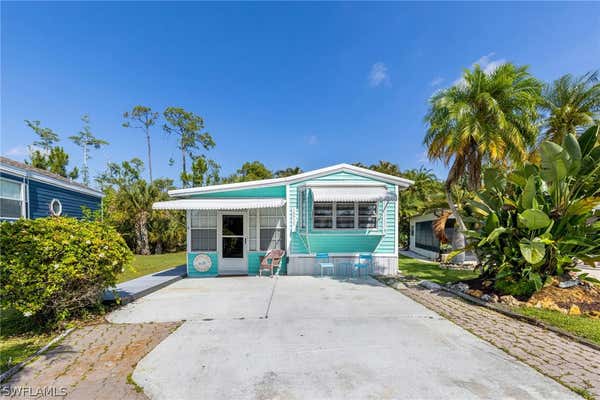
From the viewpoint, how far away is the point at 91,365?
3.89m

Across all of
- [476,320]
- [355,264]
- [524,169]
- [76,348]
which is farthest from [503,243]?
[76,348]

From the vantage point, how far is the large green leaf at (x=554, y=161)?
6250mm

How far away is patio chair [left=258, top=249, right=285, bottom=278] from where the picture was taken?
34.2 ft

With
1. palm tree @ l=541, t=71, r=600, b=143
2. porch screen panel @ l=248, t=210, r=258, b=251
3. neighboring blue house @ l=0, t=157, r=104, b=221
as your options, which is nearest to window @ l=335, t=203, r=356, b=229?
porch screen panel @ l=248, t=210, r=258, b=251

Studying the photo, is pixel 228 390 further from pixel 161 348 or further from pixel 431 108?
pixel 431 108

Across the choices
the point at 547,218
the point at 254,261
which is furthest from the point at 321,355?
the point at 254,261

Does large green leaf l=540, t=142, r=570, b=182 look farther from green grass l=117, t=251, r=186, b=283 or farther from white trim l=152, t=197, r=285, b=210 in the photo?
green grass l=117, t=251, r=186, b=283

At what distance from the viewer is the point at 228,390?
3299mm

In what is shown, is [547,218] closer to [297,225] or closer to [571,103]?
[297,225]

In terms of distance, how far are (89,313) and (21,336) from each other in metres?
1.09

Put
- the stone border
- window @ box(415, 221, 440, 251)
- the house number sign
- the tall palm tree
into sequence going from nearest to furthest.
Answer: the stone border → the tall palm tree → the house number sign → window @ box(415, 221, 440, 251)

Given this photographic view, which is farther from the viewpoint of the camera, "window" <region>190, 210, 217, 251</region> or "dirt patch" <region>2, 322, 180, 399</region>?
"window" <region>190, 210, 217, 251</region>

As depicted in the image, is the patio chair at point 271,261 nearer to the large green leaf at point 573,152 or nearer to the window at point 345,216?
the window at point 345,216
